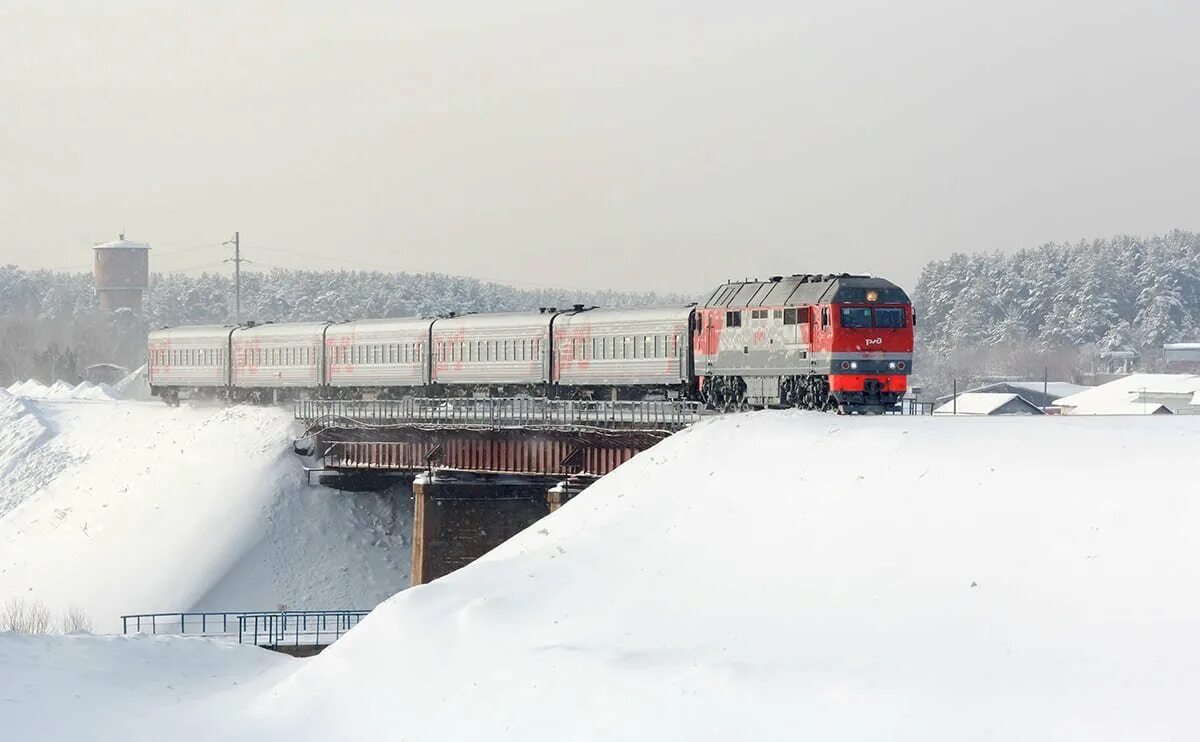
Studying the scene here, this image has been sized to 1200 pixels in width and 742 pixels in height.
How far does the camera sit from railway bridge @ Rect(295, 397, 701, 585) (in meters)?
44.1

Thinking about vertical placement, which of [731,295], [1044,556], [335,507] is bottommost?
[335,507]

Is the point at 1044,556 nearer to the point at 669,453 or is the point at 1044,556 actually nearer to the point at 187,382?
the point at 669,453

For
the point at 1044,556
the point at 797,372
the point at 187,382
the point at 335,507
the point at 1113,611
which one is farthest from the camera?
the point at 187,382

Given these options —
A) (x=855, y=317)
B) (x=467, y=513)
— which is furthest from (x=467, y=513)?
(x=855, y=317)

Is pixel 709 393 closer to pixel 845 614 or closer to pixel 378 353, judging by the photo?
pixel 378 353

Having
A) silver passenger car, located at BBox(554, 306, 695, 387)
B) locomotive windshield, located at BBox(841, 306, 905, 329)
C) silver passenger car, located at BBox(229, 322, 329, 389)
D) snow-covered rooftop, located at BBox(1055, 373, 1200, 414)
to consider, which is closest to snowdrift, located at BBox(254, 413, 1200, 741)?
locomotive windshield, located at BBox(841, 306, 905, 329)

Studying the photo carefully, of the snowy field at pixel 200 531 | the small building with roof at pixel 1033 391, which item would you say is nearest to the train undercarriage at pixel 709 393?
the snowy field at pixel 200 531

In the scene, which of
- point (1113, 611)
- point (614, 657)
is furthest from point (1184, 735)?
point (614, 657)

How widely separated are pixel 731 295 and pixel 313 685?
22.1 meters

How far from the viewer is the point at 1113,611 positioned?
822 inches

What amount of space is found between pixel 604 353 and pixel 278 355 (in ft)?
74.9

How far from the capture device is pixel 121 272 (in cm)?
15638

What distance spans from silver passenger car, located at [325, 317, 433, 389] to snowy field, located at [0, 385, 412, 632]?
3.97m

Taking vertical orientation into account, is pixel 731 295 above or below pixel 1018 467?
above
